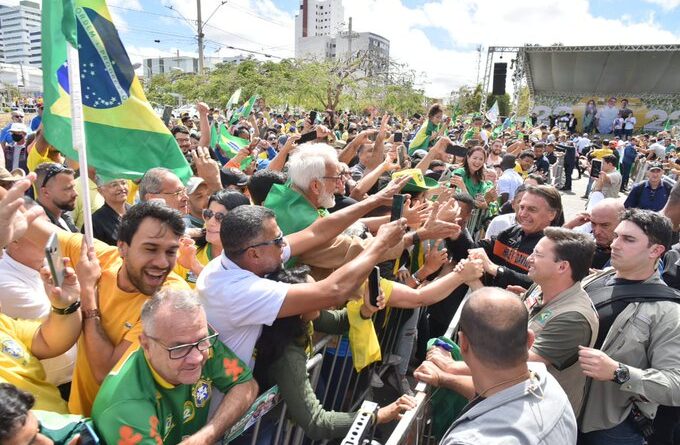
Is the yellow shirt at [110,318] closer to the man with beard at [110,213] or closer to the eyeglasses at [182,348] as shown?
the eyeglasses at [182,348]

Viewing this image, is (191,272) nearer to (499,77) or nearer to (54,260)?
(54,260)

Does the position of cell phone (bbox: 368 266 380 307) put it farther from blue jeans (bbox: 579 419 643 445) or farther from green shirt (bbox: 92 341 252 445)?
blue jeans (bbox: 579 419 643 445)

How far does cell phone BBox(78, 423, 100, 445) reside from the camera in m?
1.65

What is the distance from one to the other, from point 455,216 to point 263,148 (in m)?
7.25

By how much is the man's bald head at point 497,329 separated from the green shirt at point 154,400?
1.05 metres

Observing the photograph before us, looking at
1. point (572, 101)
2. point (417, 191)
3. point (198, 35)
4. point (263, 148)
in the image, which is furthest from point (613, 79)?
point (417, 191)

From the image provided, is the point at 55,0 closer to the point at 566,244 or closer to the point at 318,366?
the point at 318,366

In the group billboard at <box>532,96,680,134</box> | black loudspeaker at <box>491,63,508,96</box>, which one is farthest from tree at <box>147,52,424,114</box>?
billboard at <box>532,96,680,134</box>

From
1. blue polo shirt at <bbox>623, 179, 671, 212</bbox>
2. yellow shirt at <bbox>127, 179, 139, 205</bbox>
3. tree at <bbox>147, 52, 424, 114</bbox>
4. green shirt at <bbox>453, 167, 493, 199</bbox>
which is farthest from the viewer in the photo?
tree at <bbox>147, 52, 424, 114</bbox>

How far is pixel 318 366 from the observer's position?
2.61 metres

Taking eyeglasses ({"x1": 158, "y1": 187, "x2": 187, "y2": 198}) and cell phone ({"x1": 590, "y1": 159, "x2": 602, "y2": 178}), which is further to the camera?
cell phone ({"x1": 590, "y1": 159, "x2": 602, "y2": 178})

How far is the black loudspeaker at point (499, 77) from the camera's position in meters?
32.7

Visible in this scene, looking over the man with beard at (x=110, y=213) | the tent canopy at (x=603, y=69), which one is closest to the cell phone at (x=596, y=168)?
the man with beard at (x=110, y=213)

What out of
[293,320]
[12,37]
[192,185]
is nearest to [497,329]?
[293,320]
